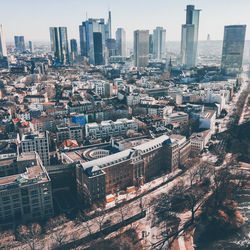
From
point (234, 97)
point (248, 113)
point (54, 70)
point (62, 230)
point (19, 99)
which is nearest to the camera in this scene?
point (62, 230)

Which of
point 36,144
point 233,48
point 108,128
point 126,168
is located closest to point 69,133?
point 108,128

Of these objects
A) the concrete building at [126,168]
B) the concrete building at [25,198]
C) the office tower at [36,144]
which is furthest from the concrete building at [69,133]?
the concrete building at [25,198]

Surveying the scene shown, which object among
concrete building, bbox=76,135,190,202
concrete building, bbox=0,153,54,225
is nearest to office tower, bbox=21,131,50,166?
concrete building, bbox=76,135,190,202

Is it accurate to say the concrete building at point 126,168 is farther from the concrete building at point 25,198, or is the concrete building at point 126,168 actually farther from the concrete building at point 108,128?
the concrete building at point 108,128

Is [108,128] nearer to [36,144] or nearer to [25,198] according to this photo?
[36,144]

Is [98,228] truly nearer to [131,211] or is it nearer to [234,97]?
[131,211]

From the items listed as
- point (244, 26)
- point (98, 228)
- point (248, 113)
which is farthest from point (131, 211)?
point (244, 26)
